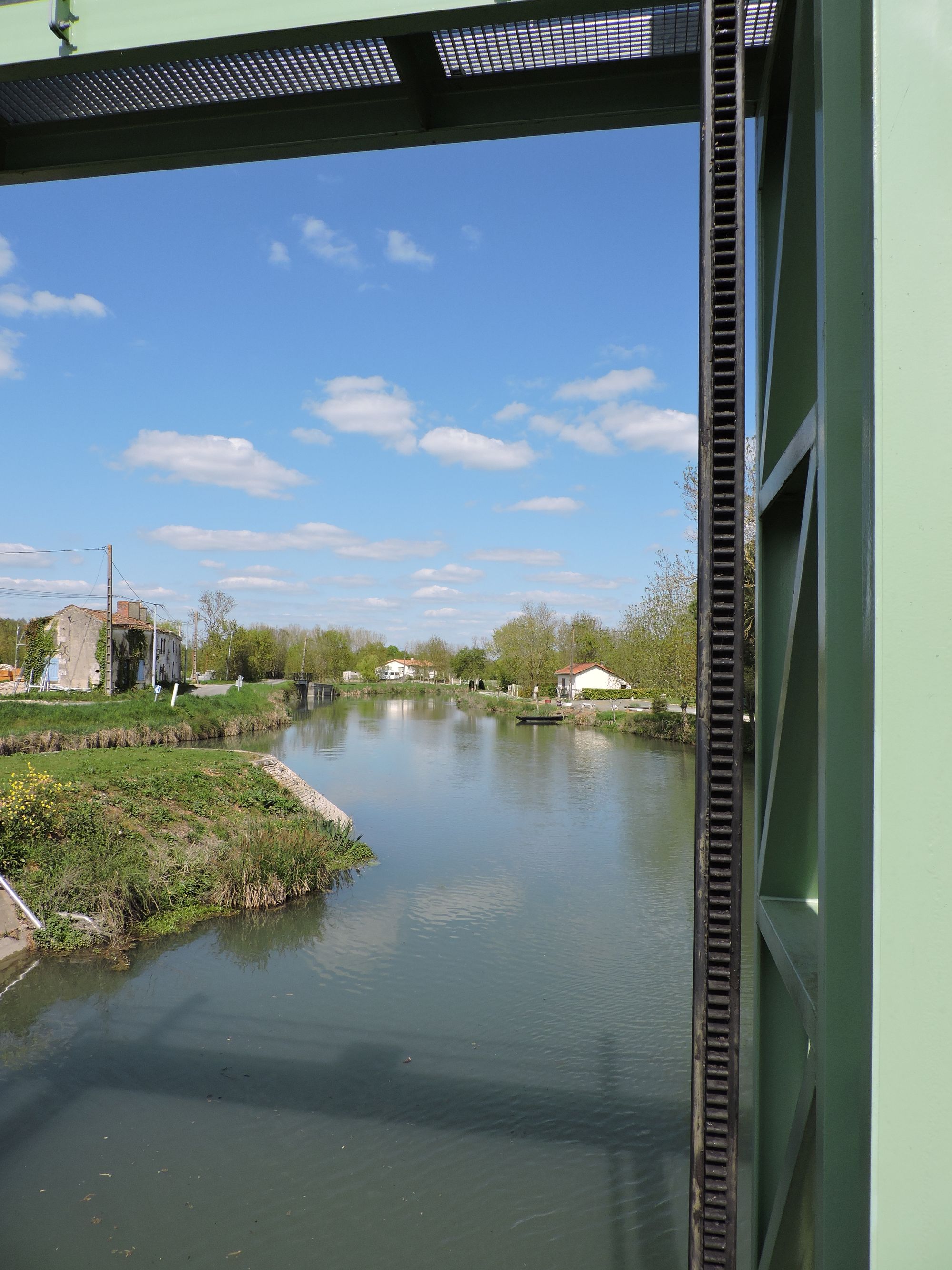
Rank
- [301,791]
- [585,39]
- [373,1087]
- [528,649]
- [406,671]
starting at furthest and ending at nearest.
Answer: [406,671], [528,649], [301,791], [373,1087], [585,39]

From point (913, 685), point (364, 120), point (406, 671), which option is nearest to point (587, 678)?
point (406, 671)

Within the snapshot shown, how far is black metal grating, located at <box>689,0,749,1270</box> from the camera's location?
5.15 feet

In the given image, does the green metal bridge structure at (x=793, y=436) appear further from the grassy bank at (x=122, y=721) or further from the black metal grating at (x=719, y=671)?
the grassy bank at (x=122, y=721)

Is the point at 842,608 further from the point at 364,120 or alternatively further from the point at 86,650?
the point at 86,650

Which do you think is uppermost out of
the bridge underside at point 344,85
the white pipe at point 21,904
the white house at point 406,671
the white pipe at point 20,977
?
the bridge underside at point 344,85

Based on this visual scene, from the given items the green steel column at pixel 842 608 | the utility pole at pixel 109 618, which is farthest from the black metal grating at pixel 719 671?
the utility pole at pixel 109 618

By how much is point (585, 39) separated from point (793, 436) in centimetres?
144

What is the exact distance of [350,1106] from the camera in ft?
19.3

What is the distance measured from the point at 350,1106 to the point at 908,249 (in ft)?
20.4

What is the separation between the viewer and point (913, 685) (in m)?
1.06

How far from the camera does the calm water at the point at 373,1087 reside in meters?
4.61

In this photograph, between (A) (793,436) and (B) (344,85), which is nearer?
(A) (793,436)

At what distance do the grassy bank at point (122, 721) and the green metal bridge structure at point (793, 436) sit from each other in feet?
60.6

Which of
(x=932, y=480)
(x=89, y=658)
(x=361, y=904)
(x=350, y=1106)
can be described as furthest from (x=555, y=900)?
(x=89, y=658)
